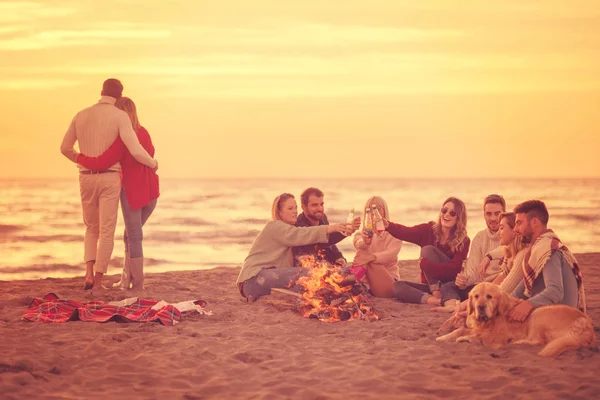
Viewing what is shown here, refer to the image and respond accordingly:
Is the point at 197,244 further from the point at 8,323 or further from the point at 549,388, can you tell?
the point at 549,388

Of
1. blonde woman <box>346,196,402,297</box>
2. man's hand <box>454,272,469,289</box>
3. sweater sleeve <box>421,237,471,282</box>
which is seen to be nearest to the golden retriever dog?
man's hand <box>454,272,469,289</box>

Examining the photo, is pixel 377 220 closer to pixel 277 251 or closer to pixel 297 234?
pixel 297 234

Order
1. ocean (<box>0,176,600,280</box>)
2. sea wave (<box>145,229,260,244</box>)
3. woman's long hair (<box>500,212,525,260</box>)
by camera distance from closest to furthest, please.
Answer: woman's long hair (<box>500,212,525,260</box>) < ocean (<box>0,176,600,280</box>) < sea wave (<box>145,229,260,244</box>)

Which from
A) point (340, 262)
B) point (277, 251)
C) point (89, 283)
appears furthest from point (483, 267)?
point (89, 283)

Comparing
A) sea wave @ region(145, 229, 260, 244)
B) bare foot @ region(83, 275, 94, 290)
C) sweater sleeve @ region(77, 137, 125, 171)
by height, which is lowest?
sea wave @ region(145, 229, 260, 244)

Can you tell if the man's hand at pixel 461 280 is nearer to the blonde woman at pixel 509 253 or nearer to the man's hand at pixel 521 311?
the blonde woman at pixel 509 253

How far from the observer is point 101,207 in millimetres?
9625

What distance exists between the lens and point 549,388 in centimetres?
544

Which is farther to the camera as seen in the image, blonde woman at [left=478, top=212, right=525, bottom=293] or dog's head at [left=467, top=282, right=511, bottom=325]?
blonde woman at [left=478, top=212, right=525, bottom=293]

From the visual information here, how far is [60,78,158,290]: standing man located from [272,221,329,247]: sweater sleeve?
6.75 feet

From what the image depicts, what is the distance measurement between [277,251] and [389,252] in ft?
4.52

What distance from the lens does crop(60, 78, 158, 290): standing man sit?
9.60 meters

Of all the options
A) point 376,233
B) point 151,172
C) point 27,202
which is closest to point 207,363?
point 376,233

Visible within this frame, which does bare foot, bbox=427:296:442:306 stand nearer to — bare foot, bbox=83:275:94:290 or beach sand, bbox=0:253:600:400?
beach sand, bbox=0:253:600:400
